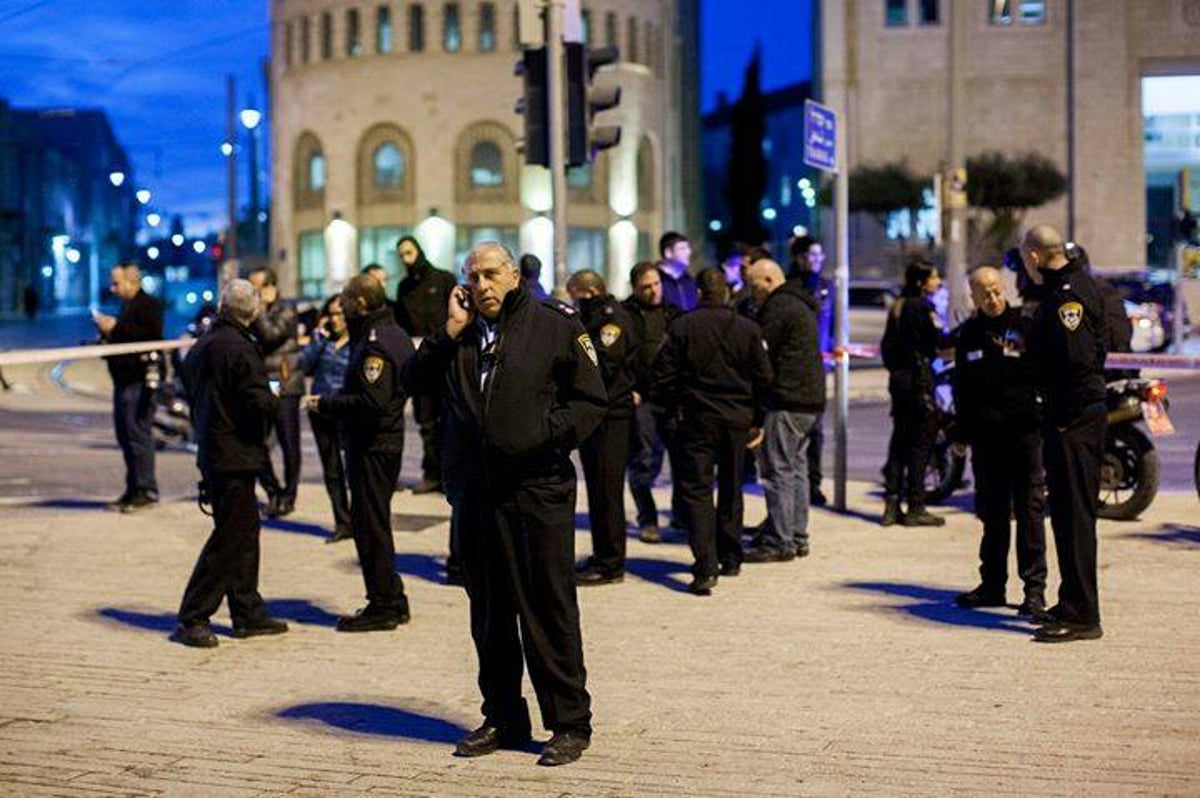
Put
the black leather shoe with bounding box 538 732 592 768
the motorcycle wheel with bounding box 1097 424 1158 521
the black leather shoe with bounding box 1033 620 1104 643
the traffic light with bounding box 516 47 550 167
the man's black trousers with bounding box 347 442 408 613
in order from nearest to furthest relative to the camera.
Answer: the black leather shoe with bounding box 538 732 592 768 → the black leather shoe with bounding box 1033 620 1104 643 → the man's black trousers with bounding box 347 442 408 613 → the motorcycle wheel with bounding box 1097 424 1158 521 → the traffic light with bounding box 516 47 550 167

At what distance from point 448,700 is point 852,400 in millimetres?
20494

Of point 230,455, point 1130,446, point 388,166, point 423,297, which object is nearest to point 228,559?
point 230,455

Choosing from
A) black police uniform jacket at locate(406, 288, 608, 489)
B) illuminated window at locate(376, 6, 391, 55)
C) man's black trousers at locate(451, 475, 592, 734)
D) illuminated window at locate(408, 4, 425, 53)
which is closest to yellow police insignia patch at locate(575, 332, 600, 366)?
black police uniform jacket at locate(406, 288, 608, 489)

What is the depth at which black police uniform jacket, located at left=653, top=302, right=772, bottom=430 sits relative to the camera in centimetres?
1127

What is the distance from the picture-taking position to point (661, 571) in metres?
11.9

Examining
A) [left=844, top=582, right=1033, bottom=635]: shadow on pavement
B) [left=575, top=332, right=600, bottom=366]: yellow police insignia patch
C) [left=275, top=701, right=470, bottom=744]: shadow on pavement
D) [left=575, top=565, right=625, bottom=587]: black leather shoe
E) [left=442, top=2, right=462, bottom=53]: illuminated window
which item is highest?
[left=442, top=2, right=462, bottom=53]: illuminated window

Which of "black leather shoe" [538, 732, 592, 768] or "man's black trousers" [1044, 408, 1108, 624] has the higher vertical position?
"man's black trousers" [1044, 408, 1108, 624]

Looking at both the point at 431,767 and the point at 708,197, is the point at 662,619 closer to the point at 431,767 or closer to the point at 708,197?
the point at 431,767

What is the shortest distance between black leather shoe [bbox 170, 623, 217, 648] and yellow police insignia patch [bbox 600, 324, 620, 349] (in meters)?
3.17

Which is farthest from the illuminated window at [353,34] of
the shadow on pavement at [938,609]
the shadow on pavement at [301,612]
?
the shadow on pavement at [938,609]

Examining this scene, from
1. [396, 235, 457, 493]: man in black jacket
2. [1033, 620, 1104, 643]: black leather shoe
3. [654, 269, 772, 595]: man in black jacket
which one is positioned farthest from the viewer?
[396, 235, 457, 493]: man in black jacket

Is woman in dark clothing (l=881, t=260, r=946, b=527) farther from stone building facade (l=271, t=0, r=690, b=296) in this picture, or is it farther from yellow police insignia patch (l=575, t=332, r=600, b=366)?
stone building facade (l=271, t=0, r=690, b=296)

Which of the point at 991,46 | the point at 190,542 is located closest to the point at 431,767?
the point at 190,542

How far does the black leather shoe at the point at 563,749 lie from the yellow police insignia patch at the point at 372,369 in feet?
10.8
